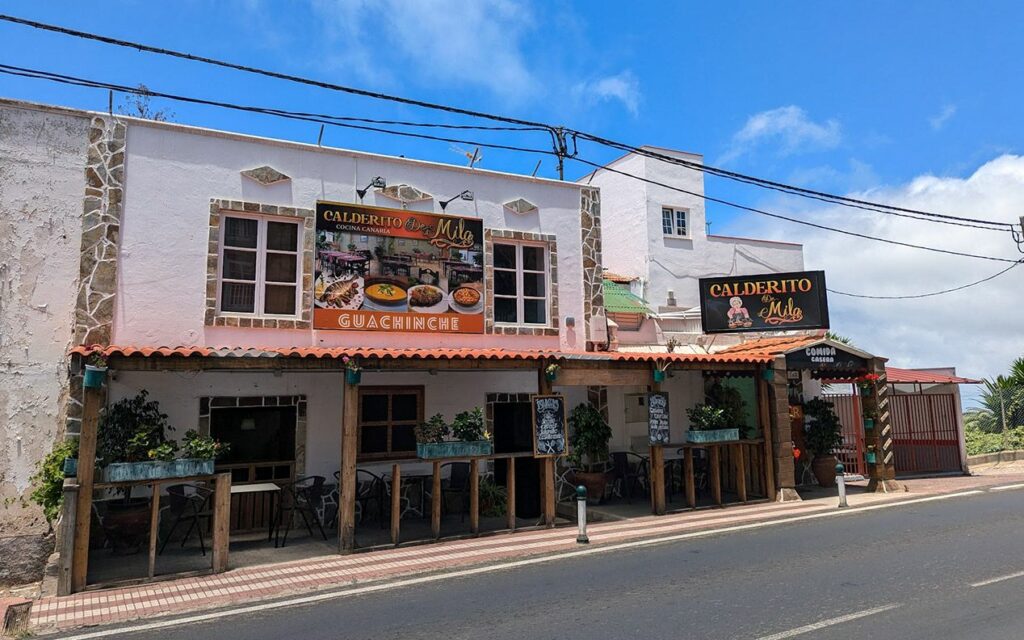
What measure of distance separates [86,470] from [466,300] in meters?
6.70

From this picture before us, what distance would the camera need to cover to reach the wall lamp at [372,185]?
1217cm

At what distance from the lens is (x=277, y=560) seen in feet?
30.7

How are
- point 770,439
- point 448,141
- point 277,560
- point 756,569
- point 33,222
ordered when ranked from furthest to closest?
1. point 770,439
2. point 448,141
3. point 33,222
4. point 277,560
5. point 756,569

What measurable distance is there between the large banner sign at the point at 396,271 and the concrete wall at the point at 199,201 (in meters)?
0.24

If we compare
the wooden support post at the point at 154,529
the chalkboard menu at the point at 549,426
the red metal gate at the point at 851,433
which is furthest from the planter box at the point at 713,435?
the wooden support post at the point at 154,529

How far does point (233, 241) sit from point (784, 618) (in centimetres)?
977

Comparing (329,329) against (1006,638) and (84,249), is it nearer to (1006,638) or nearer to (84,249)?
(84,249)

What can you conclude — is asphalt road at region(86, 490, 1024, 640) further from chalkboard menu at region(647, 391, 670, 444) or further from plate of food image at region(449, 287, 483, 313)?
plate of food image at region(449, 287, 483, 313)

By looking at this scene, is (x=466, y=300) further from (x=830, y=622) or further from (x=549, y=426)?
(x=830, y=622)

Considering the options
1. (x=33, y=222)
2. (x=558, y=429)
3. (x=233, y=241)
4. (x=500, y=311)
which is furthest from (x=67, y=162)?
(x=558, y=429)

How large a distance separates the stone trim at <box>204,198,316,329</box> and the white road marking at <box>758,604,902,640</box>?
8.66 m

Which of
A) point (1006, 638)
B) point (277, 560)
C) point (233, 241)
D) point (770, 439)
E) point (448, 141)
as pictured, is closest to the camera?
point (1006, 638)

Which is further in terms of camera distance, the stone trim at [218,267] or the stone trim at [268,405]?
the stone trim at [268,405]

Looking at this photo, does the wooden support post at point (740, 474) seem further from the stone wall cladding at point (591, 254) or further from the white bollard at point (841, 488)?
the stone wall cladding at point (591, 254)
